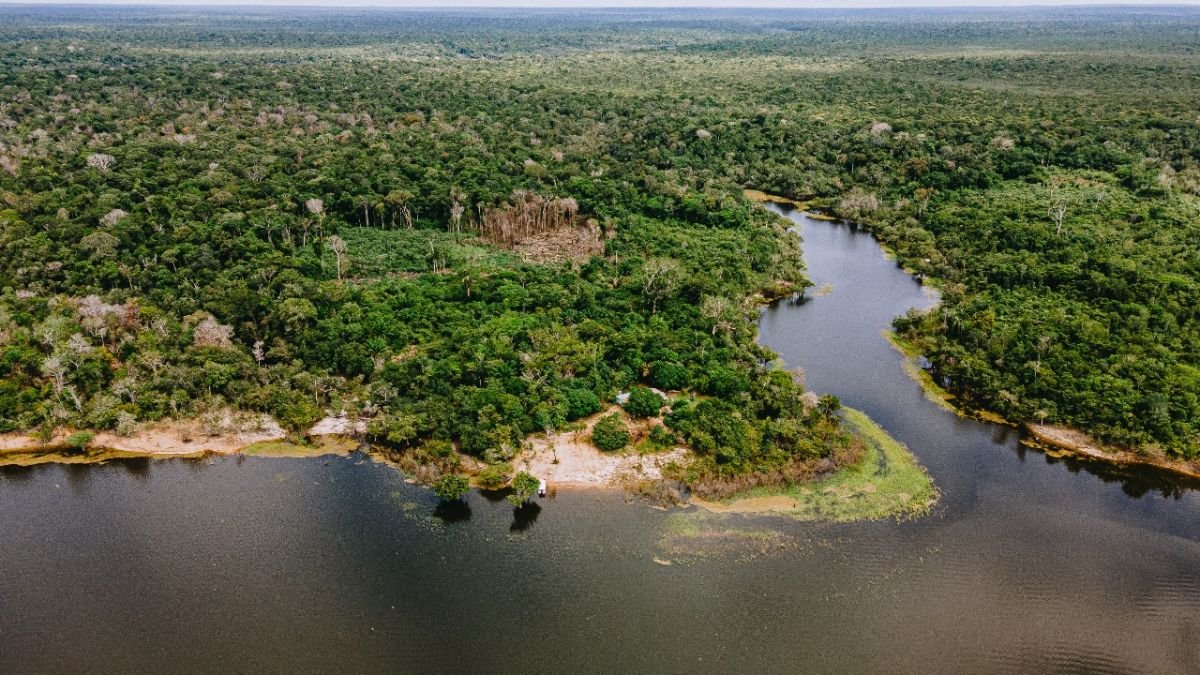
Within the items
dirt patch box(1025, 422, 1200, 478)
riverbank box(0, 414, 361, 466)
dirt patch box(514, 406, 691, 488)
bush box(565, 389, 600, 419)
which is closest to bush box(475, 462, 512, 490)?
dirt patch box(514, 406, 691, 488)

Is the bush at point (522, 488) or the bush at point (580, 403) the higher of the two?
the bush at point (580, 403)

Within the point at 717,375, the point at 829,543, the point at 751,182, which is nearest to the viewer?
the point at 829,543

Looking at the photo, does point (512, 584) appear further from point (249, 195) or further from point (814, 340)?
point (249, 195)

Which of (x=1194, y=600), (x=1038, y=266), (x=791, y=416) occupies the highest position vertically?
(x=1038, y=266)

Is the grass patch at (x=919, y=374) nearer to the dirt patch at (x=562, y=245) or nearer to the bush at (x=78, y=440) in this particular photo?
the dirt patch at (x=562, y=245)

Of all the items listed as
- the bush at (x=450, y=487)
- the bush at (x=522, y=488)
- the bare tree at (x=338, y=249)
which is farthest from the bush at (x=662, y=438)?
the bare tree at (x=338, y=249)

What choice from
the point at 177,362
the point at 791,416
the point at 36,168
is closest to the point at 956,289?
the point at 791,416

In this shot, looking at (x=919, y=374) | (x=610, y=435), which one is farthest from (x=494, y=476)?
(x=919, y=374)

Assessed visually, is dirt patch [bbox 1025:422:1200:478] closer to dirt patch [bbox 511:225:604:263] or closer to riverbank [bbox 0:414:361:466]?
dirt patch [bbox 511:225:604:263]
